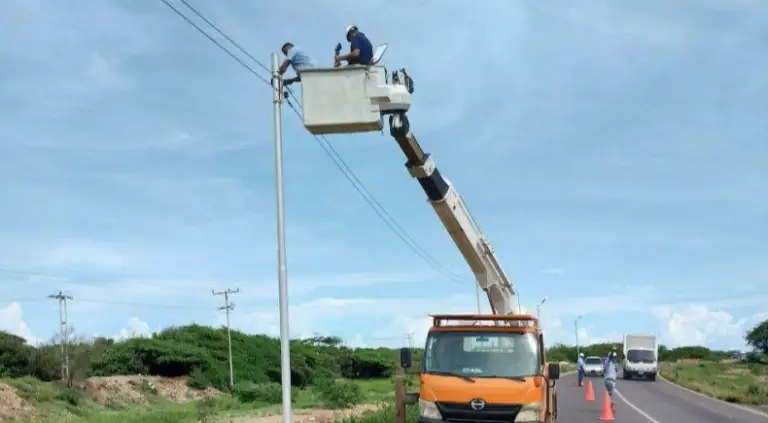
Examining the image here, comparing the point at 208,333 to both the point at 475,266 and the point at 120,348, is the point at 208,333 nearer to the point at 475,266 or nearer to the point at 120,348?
the point at 120,348

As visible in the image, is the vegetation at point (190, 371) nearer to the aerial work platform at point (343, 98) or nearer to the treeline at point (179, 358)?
the treeline at point (179, 358)

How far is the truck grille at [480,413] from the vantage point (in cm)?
1284

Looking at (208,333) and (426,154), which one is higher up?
(426,154)

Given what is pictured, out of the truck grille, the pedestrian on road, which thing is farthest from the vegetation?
the truck grille

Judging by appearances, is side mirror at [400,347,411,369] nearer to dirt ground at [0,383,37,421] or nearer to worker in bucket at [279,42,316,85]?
worker in bucket at [279,42,316,85]

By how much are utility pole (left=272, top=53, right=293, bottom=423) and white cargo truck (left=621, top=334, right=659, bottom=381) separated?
4496cm

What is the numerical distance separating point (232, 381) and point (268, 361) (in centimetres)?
840

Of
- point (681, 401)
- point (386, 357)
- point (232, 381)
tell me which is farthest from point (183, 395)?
point (681, 401)

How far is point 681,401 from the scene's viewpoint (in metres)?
32.5

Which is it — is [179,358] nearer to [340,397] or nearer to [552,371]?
[340,397]

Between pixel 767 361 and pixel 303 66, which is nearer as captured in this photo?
pixel 303 66

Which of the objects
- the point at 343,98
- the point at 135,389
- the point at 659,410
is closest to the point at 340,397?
the point at 659,410

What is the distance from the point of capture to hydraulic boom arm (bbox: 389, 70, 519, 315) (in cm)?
1342

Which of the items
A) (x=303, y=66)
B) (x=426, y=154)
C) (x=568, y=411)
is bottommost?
(x=568, y=411)
